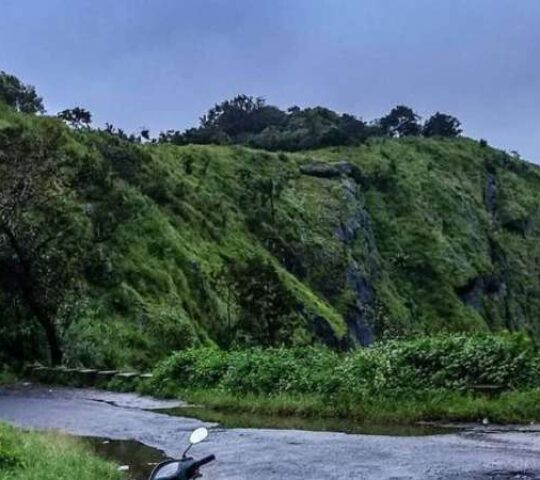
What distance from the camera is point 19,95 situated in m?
66.8

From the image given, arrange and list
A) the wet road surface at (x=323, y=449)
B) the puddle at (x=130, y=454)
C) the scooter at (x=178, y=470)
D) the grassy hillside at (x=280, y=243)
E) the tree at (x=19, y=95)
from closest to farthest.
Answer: the scooter at (x=178, y=470), the wet road surface at (x=323, y=449), the puddle at (x=130, y=454), the grassy hillside at (x=280, y=243), the tree at (x=19, y=95)

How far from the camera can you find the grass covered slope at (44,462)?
352 inches

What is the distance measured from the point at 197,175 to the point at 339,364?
166ft

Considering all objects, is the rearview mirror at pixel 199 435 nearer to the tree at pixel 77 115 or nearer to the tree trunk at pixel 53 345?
the tree trunk at pixel 53 345

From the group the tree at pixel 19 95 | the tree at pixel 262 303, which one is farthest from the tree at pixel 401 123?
the tree at pixel 262 303

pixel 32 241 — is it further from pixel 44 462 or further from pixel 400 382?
pixel 44 462

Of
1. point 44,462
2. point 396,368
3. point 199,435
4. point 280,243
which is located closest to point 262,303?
point 396,368

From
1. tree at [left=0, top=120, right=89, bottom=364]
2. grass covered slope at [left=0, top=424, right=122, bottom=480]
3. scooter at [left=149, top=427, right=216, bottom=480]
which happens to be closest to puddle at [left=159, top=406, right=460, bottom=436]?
grass covered slope at [left=0, top=424, right=122, bottom=480]

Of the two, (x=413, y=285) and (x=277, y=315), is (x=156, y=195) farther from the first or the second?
(x=413, y=285)

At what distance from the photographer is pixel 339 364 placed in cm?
1861

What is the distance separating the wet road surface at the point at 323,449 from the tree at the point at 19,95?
48356 millimetres

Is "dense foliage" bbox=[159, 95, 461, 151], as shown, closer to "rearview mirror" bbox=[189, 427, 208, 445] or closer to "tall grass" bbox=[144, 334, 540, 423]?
"tall grass" bbox=[144, 334, 540, 423]

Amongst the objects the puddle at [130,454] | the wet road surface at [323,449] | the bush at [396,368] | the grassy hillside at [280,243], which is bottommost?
the puddle at [130,454]

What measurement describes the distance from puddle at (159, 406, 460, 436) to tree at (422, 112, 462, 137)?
11422 centimetres
